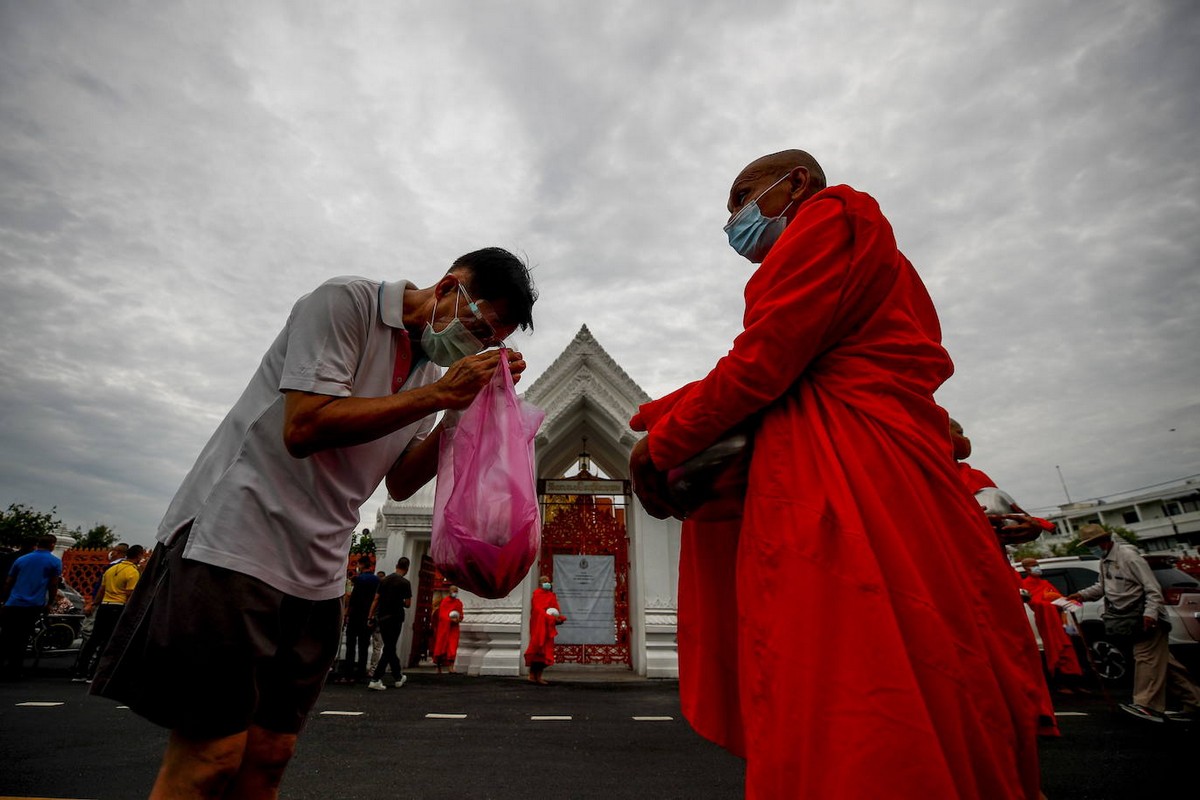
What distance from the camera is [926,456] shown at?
1208 millimetres

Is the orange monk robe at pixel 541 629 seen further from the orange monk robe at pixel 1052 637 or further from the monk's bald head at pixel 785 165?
the monk's bald head at pixel 785 165

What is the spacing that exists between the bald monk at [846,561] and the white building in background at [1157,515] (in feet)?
194

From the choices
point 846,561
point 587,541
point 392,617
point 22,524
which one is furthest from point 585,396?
point 22,524

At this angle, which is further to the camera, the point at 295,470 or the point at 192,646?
the point at 295,470

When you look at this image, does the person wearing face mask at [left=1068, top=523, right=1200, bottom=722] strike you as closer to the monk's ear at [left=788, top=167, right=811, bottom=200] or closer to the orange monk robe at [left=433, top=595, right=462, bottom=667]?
the monk's ear at [left=788, top=167, right=811, bottom=200]

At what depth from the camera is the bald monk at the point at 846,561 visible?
986 millimetres

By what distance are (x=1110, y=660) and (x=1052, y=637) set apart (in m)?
2.37

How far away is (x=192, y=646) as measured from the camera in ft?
4.01

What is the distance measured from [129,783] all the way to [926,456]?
177 inches

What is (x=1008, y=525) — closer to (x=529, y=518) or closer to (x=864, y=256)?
(x=864, y=256)

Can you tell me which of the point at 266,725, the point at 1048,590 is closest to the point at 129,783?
the point at 266,725

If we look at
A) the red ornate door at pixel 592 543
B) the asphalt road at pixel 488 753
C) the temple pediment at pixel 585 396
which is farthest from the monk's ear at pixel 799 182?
the red ornate door at pixel 592 543

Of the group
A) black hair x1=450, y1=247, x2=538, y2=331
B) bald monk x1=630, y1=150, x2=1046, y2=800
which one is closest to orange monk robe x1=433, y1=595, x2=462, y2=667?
black hair x1=450, y1=247, x2=538, y2=331

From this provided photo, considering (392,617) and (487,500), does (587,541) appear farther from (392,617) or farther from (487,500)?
(487,500)
